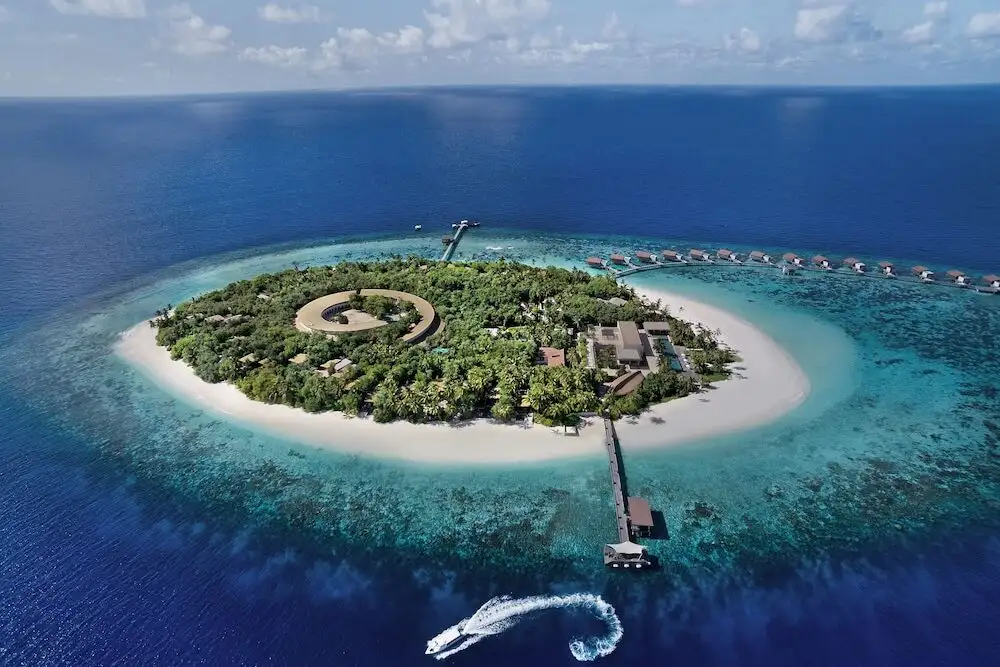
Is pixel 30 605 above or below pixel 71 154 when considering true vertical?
above

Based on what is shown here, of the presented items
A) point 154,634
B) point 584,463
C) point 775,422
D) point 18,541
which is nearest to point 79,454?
point 18,541

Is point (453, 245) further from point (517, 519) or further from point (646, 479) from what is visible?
point (517, 519)

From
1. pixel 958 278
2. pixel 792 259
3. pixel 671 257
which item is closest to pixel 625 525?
pixel 671 257

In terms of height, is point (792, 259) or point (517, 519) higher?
point (792, 259)

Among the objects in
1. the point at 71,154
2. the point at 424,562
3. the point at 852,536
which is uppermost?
the point at 852,536

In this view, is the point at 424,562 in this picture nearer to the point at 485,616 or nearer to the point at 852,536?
the point at 485,616
